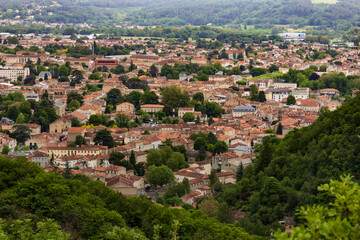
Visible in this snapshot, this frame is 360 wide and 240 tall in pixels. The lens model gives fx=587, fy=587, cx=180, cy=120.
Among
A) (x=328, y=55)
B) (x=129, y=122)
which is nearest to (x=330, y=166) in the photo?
(x=129, y=122)

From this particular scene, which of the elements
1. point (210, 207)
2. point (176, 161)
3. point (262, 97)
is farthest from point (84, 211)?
point (262, 97)

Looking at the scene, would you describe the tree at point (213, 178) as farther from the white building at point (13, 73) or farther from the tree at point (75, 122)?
the white building at point (13, 73)

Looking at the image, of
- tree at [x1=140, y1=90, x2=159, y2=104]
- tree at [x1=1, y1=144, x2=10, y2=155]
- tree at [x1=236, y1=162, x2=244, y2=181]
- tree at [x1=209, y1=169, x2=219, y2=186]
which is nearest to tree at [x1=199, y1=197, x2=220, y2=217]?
tree at [x1=209, y1=169, x2=219, y2=186]

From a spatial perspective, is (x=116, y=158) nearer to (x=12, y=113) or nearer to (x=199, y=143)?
(x=199, y=143)

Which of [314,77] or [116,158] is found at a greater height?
[116,158]

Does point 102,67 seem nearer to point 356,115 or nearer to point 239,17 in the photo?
point 356,115

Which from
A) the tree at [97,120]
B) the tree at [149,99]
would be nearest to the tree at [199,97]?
the tree at [149,99]

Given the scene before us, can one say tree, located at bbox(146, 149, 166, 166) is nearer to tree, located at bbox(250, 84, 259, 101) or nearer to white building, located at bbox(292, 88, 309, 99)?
tree, located at bbox(250, 84, 259, 101)
